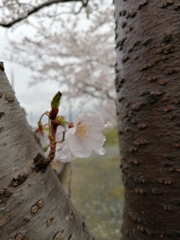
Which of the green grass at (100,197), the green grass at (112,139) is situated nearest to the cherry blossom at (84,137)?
the green grass at (100,197)

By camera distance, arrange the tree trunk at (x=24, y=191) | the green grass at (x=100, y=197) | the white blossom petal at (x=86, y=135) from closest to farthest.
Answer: the tree trunk at (x=24, y=191), the white blossom petal at (x=86, y=135), the green grass at (x=100, y=197)

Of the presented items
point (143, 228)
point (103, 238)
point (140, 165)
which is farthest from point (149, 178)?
point (103, 238)

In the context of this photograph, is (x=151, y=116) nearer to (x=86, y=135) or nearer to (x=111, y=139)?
(x=86, y=135)

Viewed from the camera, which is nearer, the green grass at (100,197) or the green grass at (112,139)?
the green grass at (100,197)

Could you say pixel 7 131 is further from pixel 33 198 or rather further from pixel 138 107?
pixel 138 107

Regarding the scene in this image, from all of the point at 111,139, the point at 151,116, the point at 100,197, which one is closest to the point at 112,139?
the point at 111,139

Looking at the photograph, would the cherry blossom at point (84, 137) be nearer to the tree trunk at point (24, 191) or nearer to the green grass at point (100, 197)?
the tree trunk at point (24, 191)
